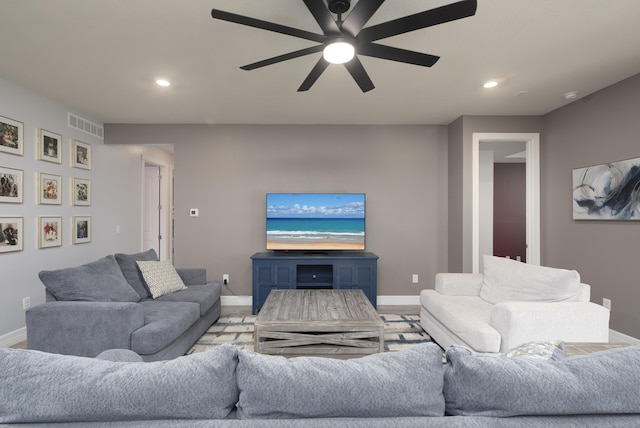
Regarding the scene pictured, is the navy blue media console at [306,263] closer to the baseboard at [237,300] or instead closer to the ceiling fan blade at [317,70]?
the baseboard at [237,300]

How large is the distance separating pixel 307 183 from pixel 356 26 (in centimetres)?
278

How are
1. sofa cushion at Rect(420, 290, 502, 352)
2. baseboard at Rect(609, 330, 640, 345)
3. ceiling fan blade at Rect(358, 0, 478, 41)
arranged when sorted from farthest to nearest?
baseboard at Rect(609, 330, 640, 345) → sofa cushion at Rect(420, 290, 502, 352) → ceiling fan blade at Rect(358, 0, 478, 41)

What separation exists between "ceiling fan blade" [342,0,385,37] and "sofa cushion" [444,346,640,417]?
5.04 feet

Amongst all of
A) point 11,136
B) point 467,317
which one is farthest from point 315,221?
point 11,136

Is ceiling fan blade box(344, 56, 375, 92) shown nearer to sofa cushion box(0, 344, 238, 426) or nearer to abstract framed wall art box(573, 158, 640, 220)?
sofa cushion box(0, 344, 238, 426)

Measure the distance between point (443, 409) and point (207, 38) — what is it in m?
2.55

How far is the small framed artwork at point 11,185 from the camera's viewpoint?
2.90 meters

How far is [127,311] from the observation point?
2.23m

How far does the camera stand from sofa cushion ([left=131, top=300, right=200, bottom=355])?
87.4 inches

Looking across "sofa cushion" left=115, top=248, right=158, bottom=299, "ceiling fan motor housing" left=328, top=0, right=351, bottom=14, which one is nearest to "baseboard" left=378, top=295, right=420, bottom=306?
"sofa cushion" left=115, top=248, right=158, bottom=299

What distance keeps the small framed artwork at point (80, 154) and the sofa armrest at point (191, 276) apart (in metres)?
1.82

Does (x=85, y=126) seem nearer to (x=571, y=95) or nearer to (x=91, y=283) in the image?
(x=91, y=283)

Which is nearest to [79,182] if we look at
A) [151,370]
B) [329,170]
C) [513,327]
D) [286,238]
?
[286,238]

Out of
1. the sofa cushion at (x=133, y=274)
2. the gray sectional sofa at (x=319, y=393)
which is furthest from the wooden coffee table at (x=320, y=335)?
the gray sectional sofa at (x=319, y=393)
